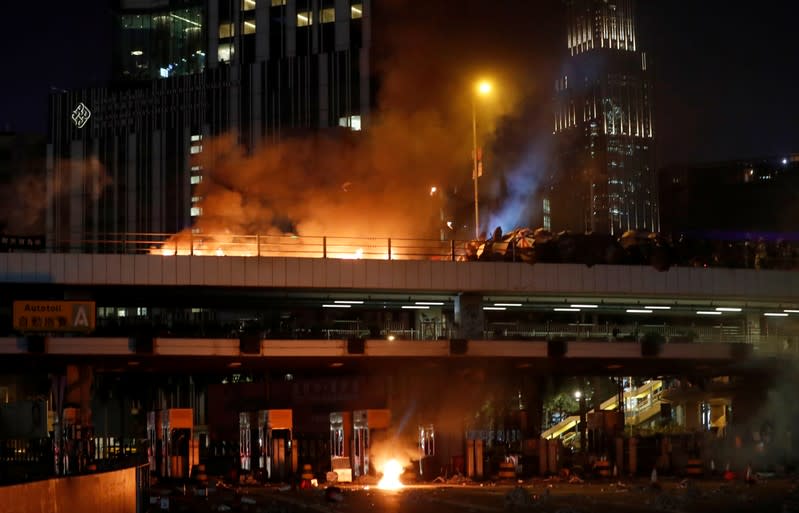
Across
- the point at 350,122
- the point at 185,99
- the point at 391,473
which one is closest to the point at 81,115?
the point at 185,99

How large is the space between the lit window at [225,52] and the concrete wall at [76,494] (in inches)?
3820

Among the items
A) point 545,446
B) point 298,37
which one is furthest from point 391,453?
point 298,37

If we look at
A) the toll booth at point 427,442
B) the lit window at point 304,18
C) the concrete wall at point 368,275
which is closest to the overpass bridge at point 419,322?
the concrete wall at point 368,275

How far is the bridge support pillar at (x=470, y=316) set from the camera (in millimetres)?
61188

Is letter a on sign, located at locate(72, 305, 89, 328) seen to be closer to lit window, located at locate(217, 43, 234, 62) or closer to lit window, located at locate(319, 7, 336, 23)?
lit window, located at locate(319, 7, 336, 23)

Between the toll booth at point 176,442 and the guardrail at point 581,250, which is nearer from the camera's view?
the toll booth at point 176,442

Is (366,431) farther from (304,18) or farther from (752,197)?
(752,197)

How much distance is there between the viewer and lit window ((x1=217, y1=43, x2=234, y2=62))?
12675cm

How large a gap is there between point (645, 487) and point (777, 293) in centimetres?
2216

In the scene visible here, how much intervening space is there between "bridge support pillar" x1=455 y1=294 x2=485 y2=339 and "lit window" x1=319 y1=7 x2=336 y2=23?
6383 centimetres

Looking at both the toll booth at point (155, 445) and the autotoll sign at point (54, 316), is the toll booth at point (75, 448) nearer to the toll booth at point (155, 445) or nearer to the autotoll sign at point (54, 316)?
the toll booth at point (155, 445)

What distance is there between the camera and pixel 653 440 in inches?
2594

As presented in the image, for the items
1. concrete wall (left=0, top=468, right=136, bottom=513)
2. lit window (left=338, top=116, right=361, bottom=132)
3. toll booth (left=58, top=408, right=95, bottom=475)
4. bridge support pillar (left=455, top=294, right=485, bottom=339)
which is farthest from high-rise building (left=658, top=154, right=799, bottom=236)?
concrete wall (left=0, top=468, right=136, bottom=513)

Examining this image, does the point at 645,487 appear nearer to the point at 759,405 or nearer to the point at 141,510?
the point at 141,510
